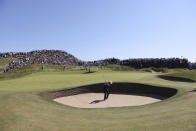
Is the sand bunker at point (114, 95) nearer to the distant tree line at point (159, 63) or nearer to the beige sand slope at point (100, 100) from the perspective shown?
the beige sand slope at point (100, 100)

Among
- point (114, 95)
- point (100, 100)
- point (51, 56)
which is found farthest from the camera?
point (51, 56)

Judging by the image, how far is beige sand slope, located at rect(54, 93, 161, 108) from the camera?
57.2ft

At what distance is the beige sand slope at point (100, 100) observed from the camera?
1745 centimetres

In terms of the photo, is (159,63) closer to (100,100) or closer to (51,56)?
(51,56)

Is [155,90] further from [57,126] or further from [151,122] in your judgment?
[57,126]

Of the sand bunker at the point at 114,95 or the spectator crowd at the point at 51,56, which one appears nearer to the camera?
the sand bunker at the point at 114,95

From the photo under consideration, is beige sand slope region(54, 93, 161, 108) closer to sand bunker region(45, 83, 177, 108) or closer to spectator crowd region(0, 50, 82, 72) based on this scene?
sand bunker region(45, 83, 177, 108)

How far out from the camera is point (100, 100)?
19.2 meters

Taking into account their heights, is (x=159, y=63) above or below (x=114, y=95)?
above

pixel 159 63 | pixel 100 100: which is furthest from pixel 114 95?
pixel 159 63

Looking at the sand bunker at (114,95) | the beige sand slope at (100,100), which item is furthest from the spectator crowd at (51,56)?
the beige sand slope at (100,100)

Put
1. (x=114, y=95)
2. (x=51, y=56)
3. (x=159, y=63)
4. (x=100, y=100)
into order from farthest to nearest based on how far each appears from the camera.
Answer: (x=51, y=56) → (x=159, y=63) → (x=114, y=95) → (x=100, y=100)

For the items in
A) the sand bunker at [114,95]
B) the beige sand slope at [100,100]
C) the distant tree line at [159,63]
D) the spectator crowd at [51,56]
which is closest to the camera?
the beige sand slope at [100,100]

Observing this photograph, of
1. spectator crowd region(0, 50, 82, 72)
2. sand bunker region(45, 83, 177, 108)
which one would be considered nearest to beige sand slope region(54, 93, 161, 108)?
sand bunker region(45, 83, 177, 108)
